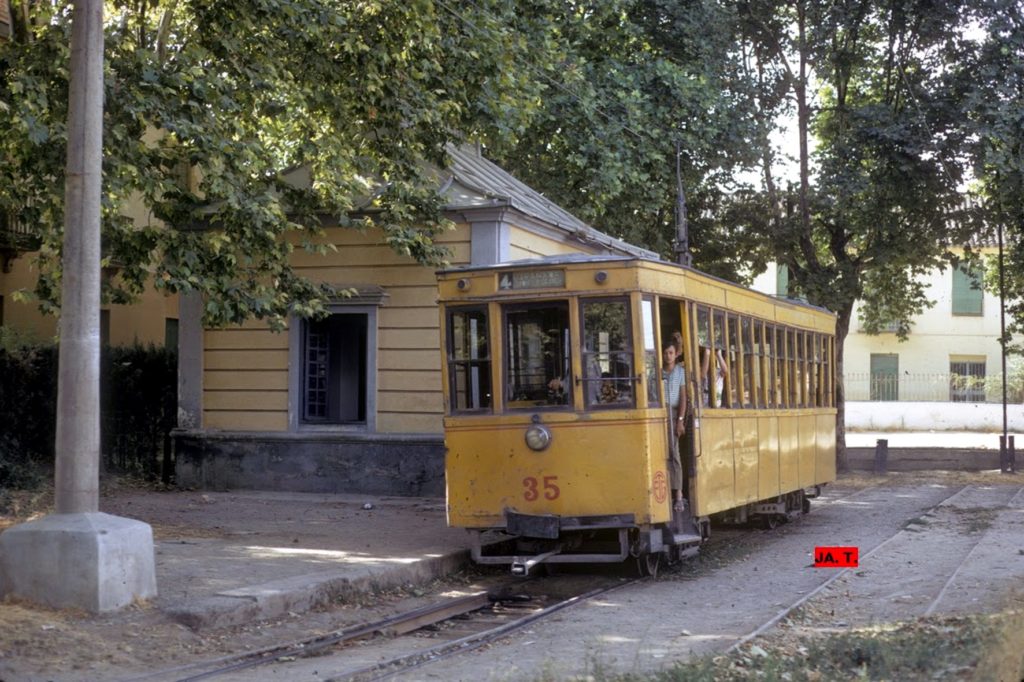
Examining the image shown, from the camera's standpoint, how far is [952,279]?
5106 centimetres

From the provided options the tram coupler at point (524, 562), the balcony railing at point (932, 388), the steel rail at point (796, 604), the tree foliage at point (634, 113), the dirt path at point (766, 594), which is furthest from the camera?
the balcony railing at point (932, 388)

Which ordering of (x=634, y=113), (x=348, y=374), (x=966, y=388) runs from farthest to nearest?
(x=966, y=388), (x=634, y=113), (x=348, y=374)

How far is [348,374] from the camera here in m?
19.2

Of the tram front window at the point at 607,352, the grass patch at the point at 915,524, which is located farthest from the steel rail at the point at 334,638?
the grass patch at the point at 915,524

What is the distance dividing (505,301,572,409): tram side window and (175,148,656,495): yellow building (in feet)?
18.2

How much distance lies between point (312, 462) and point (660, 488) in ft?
26.1

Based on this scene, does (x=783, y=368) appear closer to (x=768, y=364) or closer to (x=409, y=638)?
(x=768, y=364)

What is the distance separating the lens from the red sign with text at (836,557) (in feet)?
44.5

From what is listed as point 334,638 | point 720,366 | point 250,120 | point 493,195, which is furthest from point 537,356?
point 493,195

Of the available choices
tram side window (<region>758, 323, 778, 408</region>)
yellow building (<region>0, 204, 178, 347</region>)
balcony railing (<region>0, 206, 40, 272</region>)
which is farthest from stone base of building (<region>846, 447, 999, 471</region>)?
balcony railing (<region>0, 206, 40, 272</region>)

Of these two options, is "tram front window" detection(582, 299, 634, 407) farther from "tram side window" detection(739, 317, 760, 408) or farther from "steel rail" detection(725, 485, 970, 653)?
"tram side window" detection(739, 317, 760, 408)

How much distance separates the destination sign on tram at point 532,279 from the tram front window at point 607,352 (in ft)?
1.18

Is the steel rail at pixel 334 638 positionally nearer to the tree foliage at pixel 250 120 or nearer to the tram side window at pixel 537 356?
the tram side window at pixel 537 356

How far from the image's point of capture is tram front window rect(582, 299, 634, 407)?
11.9m
